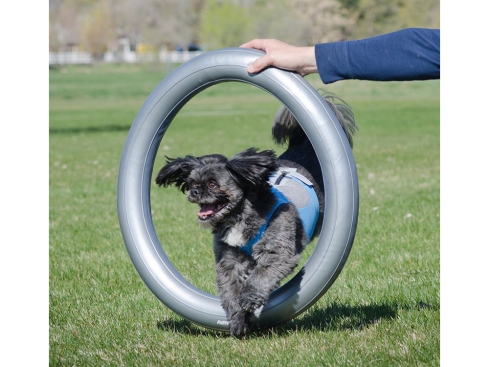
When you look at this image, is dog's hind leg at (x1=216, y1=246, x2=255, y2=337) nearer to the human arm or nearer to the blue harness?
the blue harness

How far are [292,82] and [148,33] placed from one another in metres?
97.7

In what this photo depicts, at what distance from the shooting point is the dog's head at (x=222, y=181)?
4.32m

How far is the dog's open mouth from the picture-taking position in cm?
434

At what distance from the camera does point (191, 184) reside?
4.44 m

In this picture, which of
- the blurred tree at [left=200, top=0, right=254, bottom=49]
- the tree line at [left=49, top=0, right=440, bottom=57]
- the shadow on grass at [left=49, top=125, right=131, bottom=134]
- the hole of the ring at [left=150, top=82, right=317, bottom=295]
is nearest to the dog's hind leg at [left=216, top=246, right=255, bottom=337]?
the hole of the ring at [left=150, top=82, right=317, bottom=295]

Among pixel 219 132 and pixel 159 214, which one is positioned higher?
pixel 219 132

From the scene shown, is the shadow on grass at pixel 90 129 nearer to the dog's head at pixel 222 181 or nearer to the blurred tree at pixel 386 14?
the dog's head at pixel 222 181

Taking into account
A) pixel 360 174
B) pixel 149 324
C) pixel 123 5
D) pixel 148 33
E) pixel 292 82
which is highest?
pixel 123 5

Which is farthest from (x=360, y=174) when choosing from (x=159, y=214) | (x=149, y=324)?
(x=149, y=324)

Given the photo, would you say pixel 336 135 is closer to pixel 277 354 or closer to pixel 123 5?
pixel 277 354

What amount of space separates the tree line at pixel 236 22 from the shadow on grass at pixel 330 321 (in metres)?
74.8

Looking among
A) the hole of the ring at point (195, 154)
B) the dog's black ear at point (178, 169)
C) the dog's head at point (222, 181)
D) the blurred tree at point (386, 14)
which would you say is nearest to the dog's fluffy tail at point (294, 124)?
the hole of the ring at point (195, 154)

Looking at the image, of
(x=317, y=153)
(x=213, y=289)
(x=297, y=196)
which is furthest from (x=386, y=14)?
(x=317, y=153)
